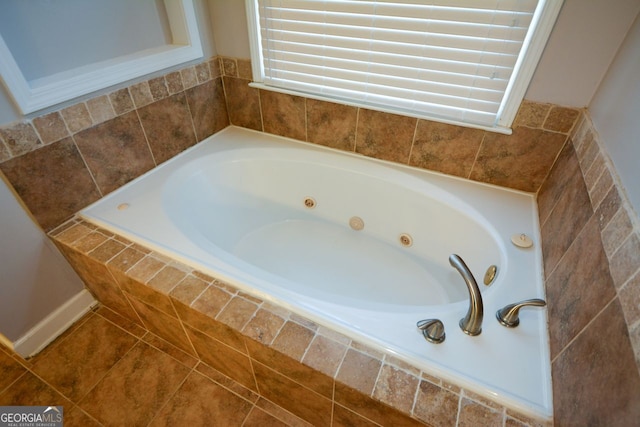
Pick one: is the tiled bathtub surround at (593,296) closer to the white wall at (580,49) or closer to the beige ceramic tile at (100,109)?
the white wall at (580,49)

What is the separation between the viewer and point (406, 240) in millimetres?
1599

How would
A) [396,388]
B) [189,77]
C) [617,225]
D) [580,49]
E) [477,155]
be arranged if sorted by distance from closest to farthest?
[617,225] → [396,388] → [580,49] → [477,155] → [189,77]

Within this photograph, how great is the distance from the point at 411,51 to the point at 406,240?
87 cm

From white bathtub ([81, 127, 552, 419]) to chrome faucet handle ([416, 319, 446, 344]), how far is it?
0.02m

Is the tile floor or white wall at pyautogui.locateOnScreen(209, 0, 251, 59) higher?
white wall at pyautogui.locateOnScreen(209, 0, 251, 59)

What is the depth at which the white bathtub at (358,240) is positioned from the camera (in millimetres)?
854

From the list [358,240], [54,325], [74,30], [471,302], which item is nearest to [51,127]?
[74,30]

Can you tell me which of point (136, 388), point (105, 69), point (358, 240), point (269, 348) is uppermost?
point (105, 69)

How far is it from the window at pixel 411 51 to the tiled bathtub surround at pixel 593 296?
0.35m

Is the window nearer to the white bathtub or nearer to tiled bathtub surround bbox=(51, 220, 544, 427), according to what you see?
the white bathtub

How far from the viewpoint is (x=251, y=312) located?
95cm

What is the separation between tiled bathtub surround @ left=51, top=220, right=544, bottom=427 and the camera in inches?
Result: 29.9

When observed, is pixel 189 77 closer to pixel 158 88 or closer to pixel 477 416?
pixel 158 88

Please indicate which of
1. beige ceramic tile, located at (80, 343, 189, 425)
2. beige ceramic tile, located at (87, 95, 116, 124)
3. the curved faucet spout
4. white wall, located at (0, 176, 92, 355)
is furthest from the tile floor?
beige ceramic tile, located at (87, 95, 116, 124)
